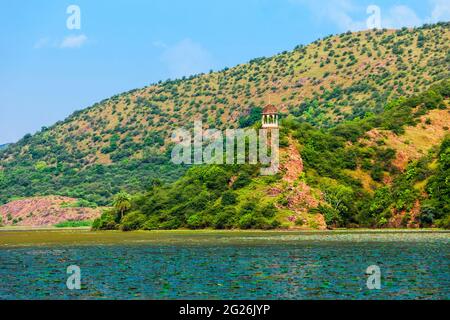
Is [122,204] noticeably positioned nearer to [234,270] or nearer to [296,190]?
[296,190]

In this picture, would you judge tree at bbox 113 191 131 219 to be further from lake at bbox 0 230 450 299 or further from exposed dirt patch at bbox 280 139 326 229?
lake at bbox 0 230 450 299

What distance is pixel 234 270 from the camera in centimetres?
6631

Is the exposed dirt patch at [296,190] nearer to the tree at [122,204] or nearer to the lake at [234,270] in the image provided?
the tree at [122,204]

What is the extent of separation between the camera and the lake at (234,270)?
5262 centimetres

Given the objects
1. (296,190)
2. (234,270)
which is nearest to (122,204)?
(296,190)

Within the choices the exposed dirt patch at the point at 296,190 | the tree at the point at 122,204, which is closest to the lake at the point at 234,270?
the exposed dirt patch at the point at 296,190

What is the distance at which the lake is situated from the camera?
52.6 m

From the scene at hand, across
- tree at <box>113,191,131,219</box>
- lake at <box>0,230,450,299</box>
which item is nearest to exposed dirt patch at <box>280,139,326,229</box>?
tree at <box>113,191,131,219</box>

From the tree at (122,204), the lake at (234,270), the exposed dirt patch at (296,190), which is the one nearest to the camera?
the lake at (234,270)

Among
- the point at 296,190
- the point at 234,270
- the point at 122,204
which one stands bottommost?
the point at 234,270

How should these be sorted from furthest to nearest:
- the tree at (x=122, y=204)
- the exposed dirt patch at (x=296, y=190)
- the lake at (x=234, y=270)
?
the tree at (x=122, y=204)
the exposed dirt patch at (x=296, y=190)
the lake at (x=234, y=270)
